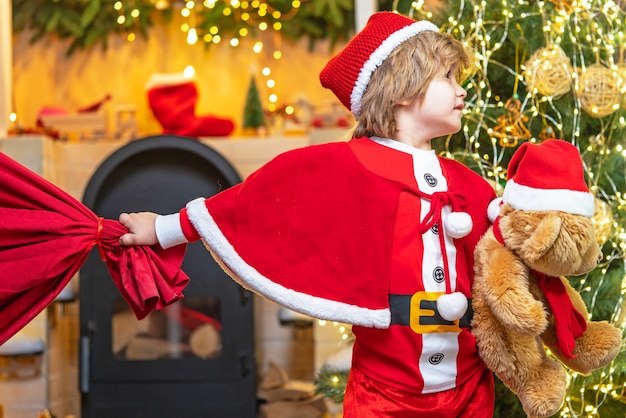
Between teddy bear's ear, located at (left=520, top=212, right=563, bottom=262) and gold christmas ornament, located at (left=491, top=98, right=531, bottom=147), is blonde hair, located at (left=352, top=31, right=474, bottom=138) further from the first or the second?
gold christmas ornament, located at (left=491, top=98, right=531, bottom=147)

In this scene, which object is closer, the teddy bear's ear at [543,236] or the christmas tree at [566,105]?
the teddy bear's ear at [543,236]

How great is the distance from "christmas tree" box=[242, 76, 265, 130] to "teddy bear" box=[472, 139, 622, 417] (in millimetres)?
1871

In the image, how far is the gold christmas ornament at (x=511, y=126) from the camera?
2.17 m

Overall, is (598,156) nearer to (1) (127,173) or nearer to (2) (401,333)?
(2) (401,333)

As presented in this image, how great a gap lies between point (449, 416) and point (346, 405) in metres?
0.20

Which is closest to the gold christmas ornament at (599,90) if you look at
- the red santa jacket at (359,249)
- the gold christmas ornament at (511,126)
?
the gold christmas ornament at (511,126)

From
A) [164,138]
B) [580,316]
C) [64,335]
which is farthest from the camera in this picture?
[64,335]

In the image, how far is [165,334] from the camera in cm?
320

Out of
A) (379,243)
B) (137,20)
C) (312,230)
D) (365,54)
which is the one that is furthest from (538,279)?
(137,20)

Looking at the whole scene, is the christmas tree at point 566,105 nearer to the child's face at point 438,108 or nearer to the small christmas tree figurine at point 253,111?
the child's face at point 438,108

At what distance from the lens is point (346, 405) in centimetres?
165

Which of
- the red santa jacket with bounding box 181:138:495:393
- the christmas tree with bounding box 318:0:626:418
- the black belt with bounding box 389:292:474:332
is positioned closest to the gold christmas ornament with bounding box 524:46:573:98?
the christmas tree with bounding box 318:0:626:418


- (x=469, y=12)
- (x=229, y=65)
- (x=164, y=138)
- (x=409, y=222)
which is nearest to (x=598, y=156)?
(x=469, y=12)

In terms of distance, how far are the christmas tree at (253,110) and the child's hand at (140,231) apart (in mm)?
1837
